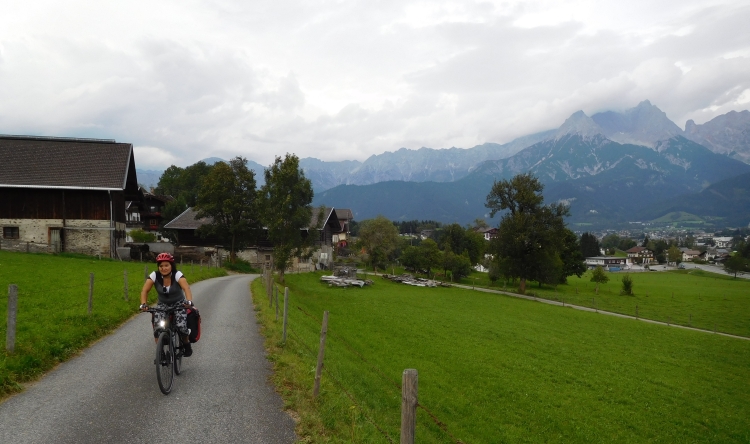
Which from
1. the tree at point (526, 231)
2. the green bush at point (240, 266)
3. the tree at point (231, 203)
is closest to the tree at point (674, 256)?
the tree at point (526, 231)

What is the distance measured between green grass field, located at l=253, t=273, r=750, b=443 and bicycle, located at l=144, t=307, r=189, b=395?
2418 mm

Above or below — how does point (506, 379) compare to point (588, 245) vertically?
above

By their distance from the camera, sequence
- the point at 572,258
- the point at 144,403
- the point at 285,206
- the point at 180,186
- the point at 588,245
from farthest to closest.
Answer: the point at 588,245 → the point at 180,186 → the point at 572,258 → the point at 285,206 → the point at 144,403

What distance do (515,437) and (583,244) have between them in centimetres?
18220

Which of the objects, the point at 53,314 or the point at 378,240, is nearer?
the point at 53,314

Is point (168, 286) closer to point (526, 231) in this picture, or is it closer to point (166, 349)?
point (166, 349)

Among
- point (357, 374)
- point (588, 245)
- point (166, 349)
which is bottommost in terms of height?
point (588, 245)

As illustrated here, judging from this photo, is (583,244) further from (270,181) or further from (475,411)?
(475,411)

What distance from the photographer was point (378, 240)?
269 ft

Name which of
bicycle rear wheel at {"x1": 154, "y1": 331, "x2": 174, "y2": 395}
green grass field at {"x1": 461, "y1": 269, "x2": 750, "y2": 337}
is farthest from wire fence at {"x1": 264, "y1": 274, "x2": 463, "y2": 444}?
green grass field at {"x1": 461, "y1": 269, "x2": 750, "y2": 337}

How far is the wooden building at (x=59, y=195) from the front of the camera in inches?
1554

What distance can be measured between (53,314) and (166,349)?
325 inches

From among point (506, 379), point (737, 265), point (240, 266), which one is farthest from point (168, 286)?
point (737, 265)

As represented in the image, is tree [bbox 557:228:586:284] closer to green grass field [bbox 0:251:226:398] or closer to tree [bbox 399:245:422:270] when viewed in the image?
tree [bbox 399:245:422:270]
